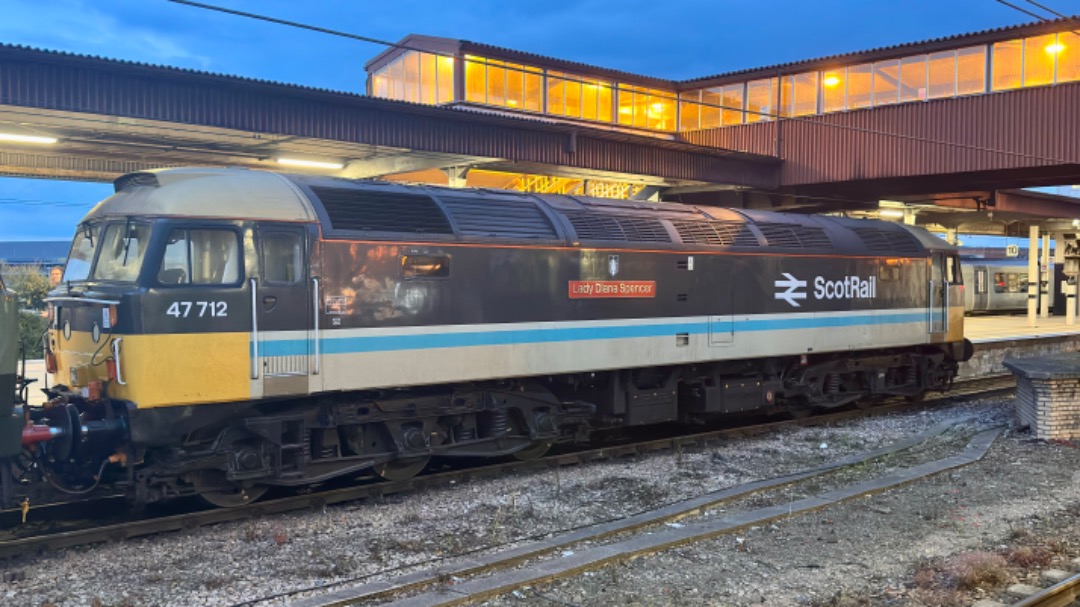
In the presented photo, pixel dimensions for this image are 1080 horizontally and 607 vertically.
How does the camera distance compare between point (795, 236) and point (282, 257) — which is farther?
point (795, 236)

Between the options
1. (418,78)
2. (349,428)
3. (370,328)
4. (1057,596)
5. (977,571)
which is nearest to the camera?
(1057,596)

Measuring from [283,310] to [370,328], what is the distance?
95 cm

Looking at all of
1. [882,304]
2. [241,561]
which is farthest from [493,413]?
[882,304]

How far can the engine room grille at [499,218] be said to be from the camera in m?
9.72

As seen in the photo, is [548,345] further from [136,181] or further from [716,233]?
[136,181]

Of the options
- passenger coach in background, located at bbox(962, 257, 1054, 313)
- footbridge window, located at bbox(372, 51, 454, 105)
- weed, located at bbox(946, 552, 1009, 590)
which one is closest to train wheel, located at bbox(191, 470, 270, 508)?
weed, located at bbox(946, 552, 1009, 590)

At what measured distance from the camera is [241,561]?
705cm

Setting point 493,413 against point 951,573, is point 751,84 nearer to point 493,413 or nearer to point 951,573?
point 493,413

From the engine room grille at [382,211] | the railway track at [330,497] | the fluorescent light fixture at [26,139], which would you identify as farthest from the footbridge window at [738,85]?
the engine room grille at [382,211]

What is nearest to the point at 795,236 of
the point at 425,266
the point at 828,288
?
the point at 828,288

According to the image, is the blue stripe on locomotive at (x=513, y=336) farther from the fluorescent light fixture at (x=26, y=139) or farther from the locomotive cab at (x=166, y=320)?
the fluorescent light fixture at (x=26, y=139)

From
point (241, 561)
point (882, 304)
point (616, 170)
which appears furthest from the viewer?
point (616, 170)

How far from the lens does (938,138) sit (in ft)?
74.7

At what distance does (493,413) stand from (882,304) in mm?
8155
